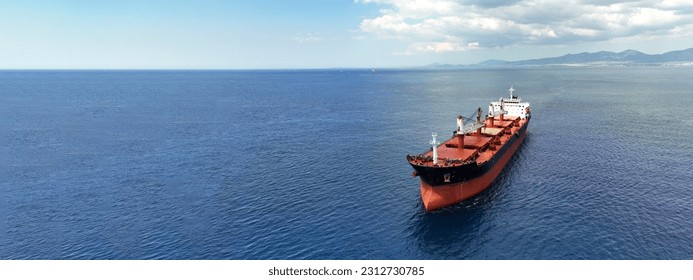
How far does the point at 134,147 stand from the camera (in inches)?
3600

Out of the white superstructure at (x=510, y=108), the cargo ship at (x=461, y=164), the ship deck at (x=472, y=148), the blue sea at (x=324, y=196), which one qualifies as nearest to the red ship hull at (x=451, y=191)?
the cargo ship at (x=461, y=164)

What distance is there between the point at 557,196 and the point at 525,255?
63.3 feet

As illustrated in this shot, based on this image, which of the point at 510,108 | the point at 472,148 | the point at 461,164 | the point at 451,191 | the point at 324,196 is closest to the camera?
the point at 461,164

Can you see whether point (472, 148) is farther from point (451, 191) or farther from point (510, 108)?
point (510, 108)

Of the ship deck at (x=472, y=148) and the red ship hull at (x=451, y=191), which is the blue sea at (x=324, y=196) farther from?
the ship deck at (x=472, y=148)

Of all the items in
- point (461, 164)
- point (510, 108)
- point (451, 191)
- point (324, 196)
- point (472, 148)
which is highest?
point (510, 108)

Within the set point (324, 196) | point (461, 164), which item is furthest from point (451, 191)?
point (324, 196)

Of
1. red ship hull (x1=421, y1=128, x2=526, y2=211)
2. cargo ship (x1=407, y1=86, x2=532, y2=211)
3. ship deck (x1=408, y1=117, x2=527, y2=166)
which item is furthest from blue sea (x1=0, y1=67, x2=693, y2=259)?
ship deck (x1=408, y1=117, x2=527, y2=166)

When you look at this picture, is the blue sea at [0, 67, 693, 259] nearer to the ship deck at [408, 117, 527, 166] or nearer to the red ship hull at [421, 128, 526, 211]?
the red ship hull at [421, 128, 526, 211]

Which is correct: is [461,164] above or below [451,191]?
above

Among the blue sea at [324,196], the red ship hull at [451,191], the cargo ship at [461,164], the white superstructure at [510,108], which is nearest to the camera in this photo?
the blue sea at [324,196]

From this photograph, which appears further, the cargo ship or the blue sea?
the cargo ship

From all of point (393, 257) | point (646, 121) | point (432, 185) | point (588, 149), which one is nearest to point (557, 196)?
point (432, 185)

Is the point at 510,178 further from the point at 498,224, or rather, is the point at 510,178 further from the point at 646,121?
the point at 646,121
